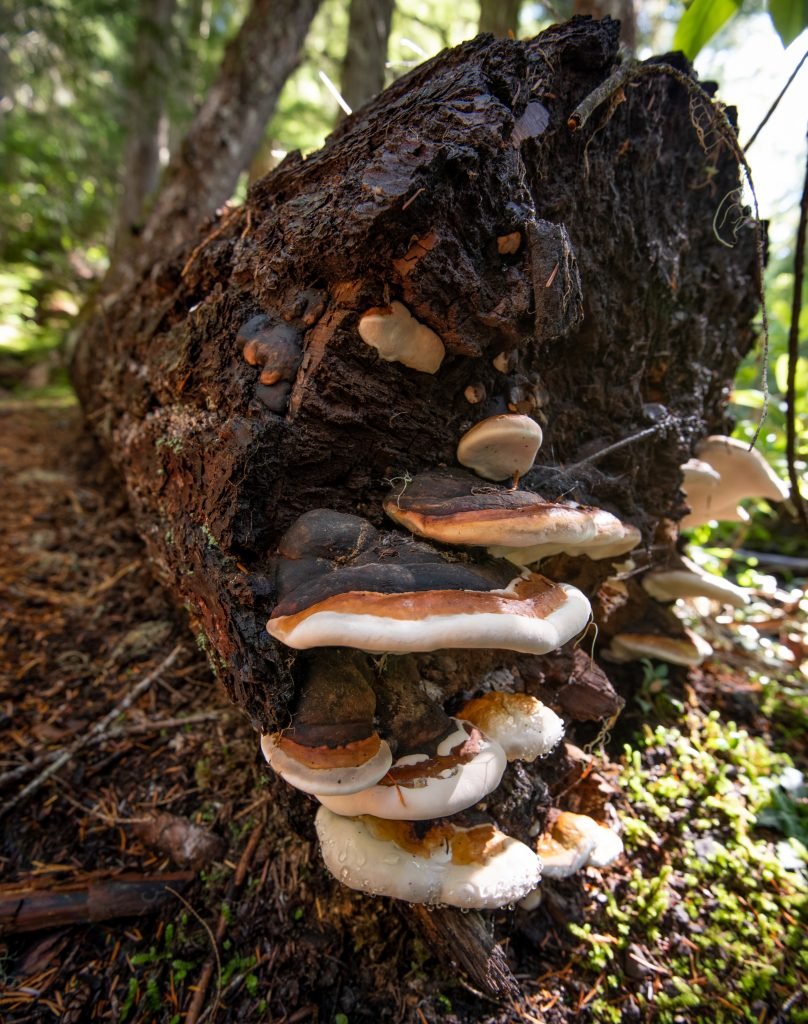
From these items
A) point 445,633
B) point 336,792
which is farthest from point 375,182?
point 336,792

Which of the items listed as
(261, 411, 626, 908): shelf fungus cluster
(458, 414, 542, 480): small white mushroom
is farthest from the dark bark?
(261, 411, 626, 908): shelf fungus cluster

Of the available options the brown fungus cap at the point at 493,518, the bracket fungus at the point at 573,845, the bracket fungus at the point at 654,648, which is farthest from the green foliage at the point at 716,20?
the bracket fungus at the point at 573,845

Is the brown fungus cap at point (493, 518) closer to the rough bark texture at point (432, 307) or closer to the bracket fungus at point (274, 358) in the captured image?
the rough bark texture at point (432, 307)

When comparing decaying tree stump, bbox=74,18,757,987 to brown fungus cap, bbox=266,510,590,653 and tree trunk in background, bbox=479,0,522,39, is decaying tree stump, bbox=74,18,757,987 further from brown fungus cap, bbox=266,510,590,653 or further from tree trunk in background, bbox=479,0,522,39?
tree trunk in background, bbox=479,0,522,39

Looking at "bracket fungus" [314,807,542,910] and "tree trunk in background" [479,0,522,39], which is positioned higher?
"tree trunk in background" [479,0,522,39]

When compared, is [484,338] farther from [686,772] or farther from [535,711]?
[686,772]

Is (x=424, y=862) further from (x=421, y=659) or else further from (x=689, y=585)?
(x=689, y=585)
